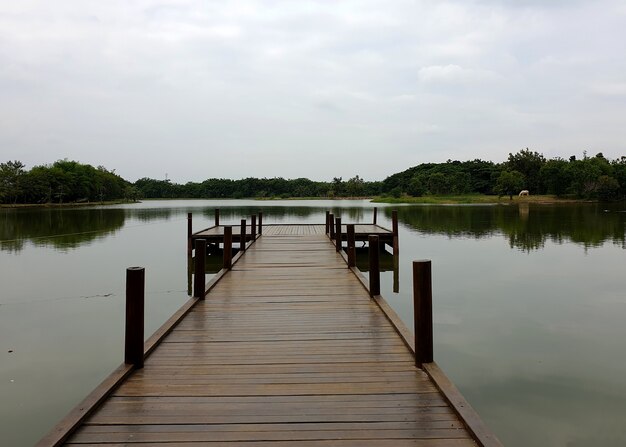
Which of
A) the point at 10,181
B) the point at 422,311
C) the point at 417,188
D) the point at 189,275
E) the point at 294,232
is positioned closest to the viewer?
the point at 422,311

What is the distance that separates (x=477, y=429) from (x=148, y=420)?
193 cm

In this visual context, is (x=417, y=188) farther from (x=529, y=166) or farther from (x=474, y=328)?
(x=474, y=328)

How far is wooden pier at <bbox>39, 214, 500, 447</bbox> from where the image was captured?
2.59m

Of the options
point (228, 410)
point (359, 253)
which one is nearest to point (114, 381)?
point (228, 410)

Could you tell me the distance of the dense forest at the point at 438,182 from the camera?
2325 inches

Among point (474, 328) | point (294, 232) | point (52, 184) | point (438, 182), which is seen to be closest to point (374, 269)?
point (474, 328)

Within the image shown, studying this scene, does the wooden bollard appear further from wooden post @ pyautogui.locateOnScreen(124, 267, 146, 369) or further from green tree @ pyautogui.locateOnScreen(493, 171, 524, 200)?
green tree @ pyautogui.locateOnScreen(493, 171, 524, 200)

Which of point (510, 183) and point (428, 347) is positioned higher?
point (510, 183)

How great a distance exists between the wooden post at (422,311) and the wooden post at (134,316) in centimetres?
218

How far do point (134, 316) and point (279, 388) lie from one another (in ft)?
4.32

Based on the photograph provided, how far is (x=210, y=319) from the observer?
5.19m

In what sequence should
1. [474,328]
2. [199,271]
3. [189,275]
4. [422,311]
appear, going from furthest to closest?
[189,275]
[474,328]
[199,271]
[422,311]

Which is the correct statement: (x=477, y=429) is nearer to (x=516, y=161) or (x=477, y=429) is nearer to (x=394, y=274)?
(x=394, y=274)

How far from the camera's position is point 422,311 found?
3609mm
